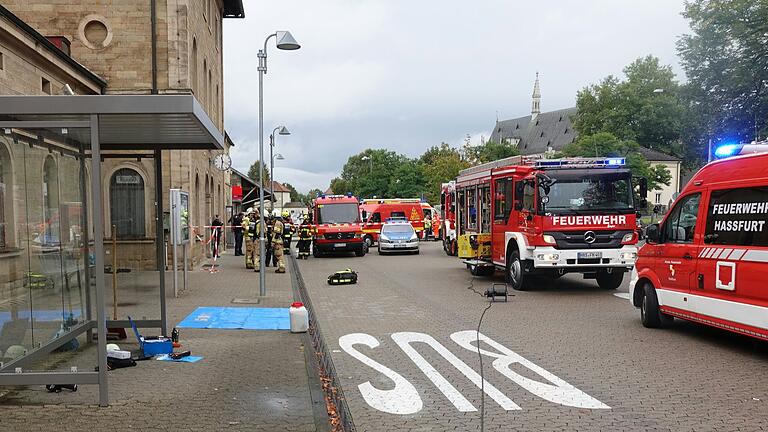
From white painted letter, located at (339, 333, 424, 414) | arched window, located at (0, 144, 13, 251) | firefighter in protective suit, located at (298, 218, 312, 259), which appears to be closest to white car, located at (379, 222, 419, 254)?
firefighter in protective suit, located at (298, 218, 312, 259)

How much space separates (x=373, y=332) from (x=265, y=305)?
3607 mm

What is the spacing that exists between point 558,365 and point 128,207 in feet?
19.8

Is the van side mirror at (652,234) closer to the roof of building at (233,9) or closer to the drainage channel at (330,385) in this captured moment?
the drainage channel at (330,385)

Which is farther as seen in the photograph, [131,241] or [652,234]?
[652,234]

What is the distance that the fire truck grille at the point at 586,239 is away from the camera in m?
14.0

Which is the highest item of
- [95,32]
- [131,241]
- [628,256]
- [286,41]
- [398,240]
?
[95,32]

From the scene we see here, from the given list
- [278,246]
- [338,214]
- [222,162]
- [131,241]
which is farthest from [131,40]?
[131,241]

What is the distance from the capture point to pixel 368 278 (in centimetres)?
1898

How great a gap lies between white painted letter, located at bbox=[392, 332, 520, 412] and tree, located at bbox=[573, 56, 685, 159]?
66963mm

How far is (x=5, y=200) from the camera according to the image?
612 centimetres

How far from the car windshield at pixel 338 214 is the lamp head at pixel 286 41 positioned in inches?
577

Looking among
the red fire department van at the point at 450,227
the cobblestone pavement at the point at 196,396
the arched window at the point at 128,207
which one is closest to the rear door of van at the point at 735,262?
the cobblestone pavement at the point at 196,396

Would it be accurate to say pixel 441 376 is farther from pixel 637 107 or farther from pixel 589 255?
pixel 637 107

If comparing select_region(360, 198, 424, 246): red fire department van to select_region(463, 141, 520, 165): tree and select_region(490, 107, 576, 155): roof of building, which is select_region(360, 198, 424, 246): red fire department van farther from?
select_region(490, 107, 576, 155): roof of building
